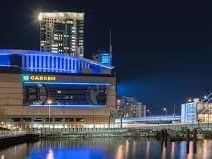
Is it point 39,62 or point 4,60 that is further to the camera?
point 39,62

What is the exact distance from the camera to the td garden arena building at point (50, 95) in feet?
571

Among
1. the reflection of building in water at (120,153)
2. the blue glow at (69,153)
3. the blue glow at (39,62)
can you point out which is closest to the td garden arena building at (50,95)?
the blue glow at (39,62)

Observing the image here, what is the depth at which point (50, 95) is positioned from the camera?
178 metres

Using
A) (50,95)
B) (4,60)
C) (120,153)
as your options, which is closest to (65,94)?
(50,95)

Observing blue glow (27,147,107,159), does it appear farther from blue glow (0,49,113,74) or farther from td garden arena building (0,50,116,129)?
blue glow (0,49,113,74)

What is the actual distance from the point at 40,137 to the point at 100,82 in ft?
157

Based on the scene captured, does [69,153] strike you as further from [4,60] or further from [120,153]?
[4,60]

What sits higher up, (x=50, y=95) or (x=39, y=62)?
(x=39, y=62)

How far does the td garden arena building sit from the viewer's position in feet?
571

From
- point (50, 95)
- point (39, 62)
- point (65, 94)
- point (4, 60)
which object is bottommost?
point (50, 95)

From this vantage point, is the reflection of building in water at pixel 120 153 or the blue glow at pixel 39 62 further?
the blue glow at pixel 39 62

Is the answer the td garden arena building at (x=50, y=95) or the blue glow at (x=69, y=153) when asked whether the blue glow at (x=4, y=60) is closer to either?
the td garden arena building at (x=50, y=95)

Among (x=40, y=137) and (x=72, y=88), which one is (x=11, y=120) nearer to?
(x=72, y=88)

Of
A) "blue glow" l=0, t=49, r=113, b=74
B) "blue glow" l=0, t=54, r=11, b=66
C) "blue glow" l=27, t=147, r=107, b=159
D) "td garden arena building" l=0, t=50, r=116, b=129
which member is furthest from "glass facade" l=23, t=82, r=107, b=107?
"blue glow" l=27, t=147, r=107, b=159
